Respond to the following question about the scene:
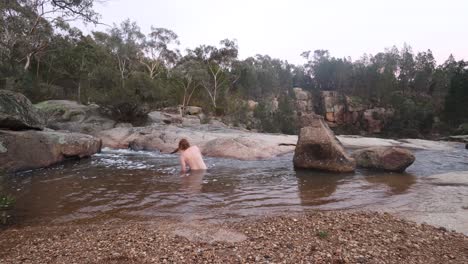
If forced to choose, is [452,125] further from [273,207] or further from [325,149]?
[273,207]

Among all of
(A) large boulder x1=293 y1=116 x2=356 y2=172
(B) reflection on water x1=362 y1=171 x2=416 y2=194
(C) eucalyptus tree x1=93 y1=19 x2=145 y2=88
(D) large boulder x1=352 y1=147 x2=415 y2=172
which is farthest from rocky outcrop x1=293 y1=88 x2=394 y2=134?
(B) reflection on water x1=362 y1=171 x2=416 y2=194

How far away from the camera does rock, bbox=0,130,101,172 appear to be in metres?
8.22

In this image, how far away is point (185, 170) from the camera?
8.59 metres

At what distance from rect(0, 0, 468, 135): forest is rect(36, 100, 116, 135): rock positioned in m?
0.85

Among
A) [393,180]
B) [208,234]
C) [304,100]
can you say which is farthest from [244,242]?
[304,100]

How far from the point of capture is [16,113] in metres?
8.96

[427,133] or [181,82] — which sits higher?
[181,82]

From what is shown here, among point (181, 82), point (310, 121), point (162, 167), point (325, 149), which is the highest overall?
point (181, 82)

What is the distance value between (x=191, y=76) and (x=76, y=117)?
2241 centimetres

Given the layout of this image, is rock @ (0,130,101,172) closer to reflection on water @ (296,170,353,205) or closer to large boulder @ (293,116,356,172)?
reflection on water @ (296,170,353,205)

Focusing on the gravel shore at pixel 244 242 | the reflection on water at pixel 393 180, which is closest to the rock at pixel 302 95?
the reflection on water at pixel 393 180

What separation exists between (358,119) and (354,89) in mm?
9379

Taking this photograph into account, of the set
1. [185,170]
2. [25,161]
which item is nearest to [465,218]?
[185,170]

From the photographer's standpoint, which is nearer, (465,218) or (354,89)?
(465,218)
